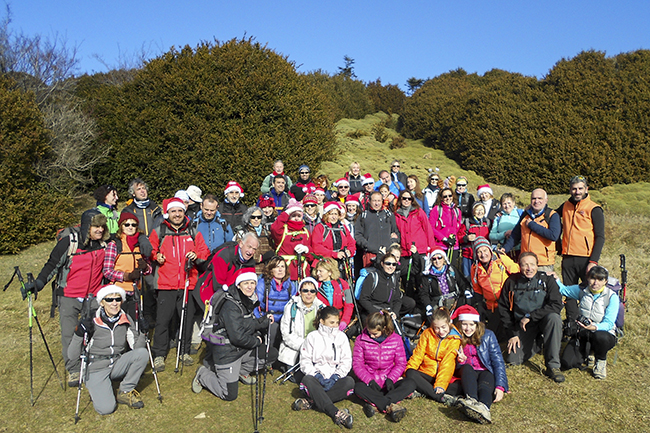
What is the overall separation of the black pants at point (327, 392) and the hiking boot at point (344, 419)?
0.18ft

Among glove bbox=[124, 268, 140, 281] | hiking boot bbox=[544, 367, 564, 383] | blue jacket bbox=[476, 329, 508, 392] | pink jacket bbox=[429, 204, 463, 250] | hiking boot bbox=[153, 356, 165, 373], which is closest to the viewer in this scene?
blue jacket bbox=[476, 329, 508, 392]

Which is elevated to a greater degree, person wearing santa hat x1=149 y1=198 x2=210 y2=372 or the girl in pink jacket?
person wearing santa hat x1=149 y1=198 x2=210 y2=372

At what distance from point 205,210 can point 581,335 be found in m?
5.21

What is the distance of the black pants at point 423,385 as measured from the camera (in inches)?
196

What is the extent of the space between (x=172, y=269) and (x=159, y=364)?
1.23 m

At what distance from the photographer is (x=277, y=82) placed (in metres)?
11.8

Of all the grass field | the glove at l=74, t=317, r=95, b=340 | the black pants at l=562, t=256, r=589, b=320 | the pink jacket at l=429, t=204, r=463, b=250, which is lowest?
the grass field

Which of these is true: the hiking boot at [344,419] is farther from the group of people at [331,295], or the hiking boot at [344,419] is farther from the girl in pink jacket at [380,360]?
the girl in pink jacket at [380,360]

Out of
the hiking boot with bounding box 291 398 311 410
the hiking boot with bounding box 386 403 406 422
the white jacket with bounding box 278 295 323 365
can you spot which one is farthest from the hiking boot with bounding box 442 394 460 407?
the white jacket with bounding box 278 295 323 365

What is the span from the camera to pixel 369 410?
15.4 ft

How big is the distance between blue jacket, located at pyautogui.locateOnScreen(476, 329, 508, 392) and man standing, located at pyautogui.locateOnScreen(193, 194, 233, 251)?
375 cm

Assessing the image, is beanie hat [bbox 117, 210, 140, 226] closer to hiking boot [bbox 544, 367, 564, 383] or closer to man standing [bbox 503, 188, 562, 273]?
man standing [bbox 503, 188, 562, 273]

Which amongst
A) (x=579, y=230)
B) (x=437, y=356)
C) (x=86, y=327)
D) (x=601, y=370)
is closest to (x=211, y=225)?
(x=86, y=327)

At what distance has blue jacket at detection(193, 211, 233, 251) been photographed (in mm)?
6496
